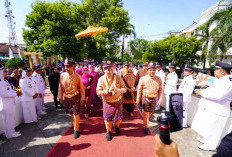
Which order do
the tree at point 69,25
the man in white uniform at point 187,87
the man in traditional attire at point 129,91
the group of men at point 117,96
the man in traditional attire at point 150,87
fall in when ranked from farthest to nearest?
1. the tree at point 69,25
2. the man in traditional attire at point 129,91
3. the man in white uniform at point 187,87
4. the man in traditional attire at point 150,87
5. the group of men at point 117,96

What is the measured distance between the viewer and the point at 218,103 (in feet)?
9.17

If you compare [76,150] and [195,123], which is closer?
[76,150]

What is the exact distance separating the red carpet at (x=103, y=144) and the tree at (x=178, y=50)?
18.8 metres

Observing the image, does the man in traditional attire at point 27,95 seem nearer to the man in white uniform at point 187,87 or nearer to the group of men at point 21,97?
the group of men at point 21,97

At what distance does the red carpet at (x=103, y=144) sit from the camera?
9.42ft

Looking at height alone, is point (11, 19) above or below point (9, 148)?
above

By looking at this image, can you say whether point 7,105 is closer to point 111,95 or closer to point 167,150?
point 111,95

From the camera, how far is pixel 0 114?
3412 millimetres

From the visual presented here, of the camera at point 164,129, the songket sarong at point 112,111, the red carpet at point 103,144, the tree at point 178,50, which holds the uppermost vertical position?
the tree at point 178,50

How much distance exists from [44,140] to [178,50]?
817 inches

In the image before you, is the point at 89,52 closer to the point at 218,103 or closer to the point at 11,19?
the point at 218,103

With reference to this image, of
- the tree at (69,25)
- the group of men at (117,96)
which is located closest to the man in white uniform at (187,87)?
the group of men at (117,96)

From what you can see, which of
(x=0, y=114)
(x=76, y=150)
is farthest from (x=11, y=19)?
(x=76, y=150)

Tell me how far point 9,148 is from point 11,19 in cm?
3195
